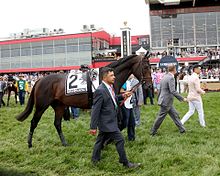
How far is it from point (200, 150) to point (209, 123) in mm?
3211

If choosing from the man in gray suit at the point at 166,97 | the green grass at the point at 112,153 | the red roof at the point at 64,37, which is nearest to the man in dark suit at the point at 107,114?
the green grass at the point at 112,153

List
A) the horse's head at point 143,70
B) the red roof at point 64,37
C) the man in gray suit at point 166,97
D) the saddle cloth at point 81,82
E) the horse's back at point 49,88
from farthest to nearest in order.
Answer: the red roof at point 64,37 → the man in gray suit at point 166,97 → the horse's back at point 49,88 → the horse's head at point 143,70 → the saddle cloth at point 81,82

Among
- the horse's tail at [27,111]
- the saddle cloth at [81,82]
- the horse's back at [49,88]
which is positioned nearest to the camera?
the saddle cloth at [81,82]

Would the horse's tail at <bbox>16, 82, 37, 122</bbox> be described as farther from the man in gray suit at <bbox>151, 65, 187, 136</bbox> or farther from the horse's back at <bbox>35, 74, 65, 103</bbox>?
the man in gray suit at <bbox>151, 65, 187, 136</bbox>

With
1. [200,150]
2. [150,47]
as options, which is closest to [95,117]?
[200,150]

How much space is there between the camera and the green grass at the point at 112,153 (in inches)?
206

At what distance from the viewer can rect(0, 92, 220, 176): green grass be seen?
5.23m

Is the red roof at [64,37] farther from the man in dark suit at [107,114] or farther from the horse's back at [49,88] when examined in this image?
the man in dark suit at [107,114]

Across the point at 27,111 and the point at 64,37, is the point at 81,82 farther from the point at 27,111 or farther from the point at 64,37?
the point at 64,37

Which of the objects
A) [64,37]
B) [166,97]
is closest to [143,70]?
[166,97]

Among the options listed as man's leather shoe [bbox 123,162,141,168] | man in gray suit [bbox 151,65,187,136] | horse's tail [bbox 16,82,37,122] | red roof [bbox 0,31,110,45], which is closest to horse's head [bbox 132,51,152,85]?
man in gray suit [bbox 151,65,187,136]

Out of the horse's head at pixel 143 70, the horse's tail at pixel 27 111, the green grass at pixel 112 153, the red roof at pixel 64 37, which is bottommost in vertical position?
the green grass at pixel 112 153

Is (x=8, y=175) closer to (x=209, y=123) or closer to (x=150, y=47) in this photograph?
(x=209, y=123)

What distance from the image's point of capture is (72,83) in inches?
264
